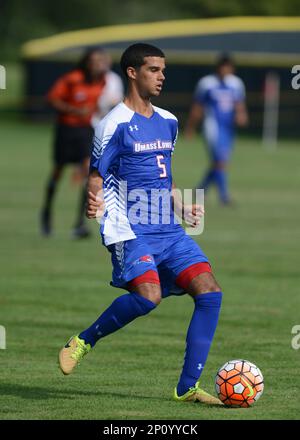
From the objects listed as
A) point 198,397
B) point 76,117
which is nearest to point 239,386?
point 198,397

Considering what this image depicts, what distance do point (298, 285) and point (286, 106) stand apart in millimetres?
26967

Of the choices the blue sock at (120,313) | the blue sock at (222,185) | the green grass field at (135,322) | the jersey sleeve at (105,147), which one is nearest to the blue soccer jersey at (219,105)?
Answer: the blue sock at (222,185)

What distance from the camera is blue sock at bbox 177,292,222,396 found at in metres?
7.63

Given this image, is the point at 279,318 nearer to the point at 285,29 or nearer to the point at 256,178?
the point at 256,178

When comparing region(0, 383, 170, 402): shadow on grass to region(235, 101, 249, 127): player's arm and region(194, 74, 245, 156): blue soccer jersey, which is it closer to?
region(235, 101, 249, 127): player's arm

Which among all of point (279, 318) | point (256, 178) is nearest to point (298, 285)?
point (279, 318)

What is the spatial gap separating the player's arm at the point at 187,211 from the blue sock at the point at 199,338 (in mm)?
532

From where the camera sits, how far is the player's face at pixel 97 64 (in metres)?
16.1

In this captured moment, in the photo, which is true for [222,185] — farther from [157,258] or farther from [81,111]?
[157,258]

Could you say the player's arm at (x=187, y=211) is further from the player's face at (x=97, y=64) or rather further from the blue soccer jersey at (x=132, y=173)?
the player's face at (x=97, y=64)

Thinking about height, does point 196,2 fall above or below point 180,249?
above

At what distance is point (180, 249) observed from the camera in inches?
309

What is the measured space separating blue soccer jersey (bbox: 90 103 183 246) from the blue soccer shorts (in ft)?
0.18

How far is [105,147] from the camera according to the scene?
7793 mm
